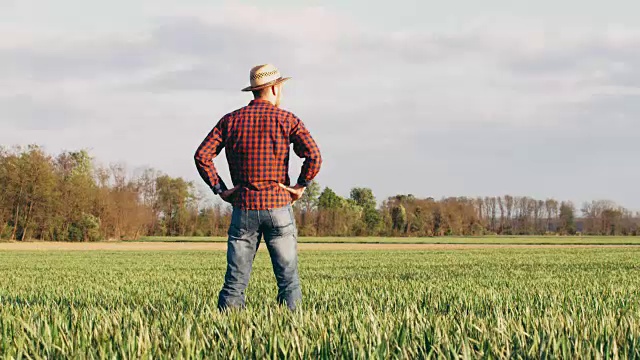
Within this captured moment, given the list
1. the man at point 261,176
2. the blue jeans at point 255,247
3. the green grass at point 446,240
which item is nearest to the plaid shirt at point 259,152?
the man at point 261,176

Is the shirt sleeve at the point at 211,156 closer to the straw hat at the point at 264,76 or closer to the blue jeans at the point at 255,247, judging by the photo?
the blue jeans at the point at 255,247

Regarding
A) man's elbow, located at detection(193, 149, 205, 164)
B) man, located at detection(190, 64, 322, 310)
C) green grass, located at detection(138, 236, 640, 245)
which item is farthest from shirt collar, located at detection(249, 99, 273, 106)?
green grass, located at detection(138, 236, 640, 245)

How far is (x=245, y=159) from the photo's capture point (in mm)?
6320

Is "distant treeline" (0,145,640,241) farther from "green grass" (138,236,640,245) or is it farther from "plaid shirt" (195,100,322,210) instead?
"plaid shirt" (195,100,322,210)

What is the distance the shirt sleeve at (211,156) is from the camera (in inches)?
253

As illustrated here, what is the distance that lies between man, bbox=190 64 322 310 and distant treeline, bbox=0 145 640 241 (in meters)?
74.0

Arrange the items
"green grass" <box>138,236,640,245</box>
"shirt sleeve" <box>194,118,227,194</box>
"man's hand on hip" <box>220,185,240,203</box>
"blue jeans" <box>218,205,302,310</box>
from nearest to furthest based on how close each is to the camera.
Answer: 1. "blue jeans" <box>218,205,302,310</box>
2. "man's hand on hip" <box>220,185,240,203</box>
3. "shirt sleeve" <box>194,118,227,194</box>
4. "green grass" <box>138,236,640,245</box>

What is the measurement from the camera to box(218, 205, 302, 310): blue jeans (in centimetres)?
620

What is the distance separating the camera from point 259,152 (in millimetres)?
6301

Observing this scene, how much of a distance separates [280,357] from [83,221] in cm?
8058


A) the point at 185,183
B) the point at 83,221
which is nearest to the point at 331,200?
the point at 185,183

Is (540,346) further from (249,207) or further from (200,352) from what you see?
(249,207)

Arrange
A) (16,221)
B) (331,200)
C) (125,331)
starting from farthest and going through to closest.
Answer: (331,200) < (16,221) < (125,331)

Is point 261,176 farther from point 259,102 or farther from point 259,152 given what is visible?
point 259,102
